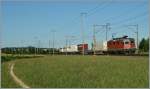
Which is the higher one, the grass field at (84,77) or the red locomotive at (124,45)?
the red locomotive at (124,45)

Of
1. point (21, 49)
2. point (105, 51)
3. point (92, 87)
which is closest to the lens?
point (92, 87)

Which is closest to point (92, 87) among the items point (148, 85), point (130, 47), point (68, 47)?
point (148, 85)

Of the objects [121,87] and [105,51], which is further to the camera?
[105,51]

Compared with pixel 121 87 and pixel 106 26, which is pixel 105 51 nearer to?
pixel 106 26

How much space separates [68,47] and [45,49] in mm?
26528

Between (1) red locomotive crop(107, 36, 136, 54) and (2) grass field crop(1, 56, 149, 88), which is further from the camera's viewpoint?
(1) red locomotive crop(107, 36, 136, 54)

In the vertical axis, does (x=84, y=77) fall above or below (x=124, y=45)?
below

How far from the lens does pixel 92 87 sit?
462 inches

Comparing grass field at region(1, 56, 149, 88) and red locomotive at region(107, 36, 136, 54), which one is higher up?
red locomotive at region(107, 36, 136, 54)

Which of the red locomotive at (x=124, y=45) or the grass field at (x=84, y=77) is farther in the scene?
the red locomotive at (x=124, y=45)

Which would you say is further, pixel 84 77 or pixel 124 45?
pixel 124 45

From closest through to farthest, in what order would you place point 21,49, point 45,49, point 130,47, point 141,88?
point 141,88
point 130,47
point 21,49
point 45,49

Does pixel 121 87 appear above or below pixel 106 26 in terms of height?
below

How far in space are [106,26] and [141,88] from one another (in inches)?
3107
